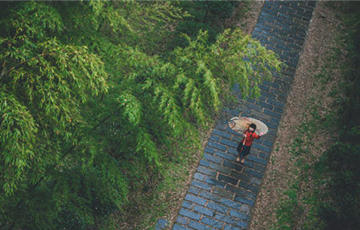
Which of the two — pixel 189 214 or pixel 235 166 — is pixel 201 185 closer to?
pixel 189 214

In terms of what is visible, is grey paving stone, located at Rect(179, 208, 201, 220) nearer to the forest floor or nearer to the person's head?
the forest floor

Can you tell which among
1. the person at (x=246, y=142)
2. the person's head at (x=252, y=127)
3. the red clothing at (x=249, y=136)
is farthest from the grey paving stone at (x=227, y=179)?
the person's head at (x=252, y=127)

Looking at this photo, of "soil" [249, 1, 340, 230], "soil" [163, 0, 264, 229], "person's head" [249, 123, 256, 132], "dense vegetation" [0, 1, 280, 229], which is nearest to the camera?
"dense vegetation" [0, 1, 280, 229]

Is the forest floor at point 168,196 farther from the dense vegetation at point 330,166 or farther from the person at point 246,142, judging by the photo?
the dense vegetation at point 330,166

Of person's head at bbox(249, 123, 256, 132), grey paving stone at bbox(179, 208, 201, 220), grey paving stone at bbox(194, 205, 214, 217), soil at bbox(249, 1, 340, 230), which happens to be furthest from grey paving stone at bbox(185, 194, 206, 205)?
person's head at bbox(249, 123, 256, 132)

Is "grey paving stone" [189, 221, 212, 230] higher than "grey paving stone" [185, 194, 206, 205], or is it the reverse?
"grey paving stone" [185, 194, 206, 205]

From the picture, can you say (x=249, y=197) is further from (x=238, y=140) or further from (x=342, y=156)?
(x=342, y=156)
